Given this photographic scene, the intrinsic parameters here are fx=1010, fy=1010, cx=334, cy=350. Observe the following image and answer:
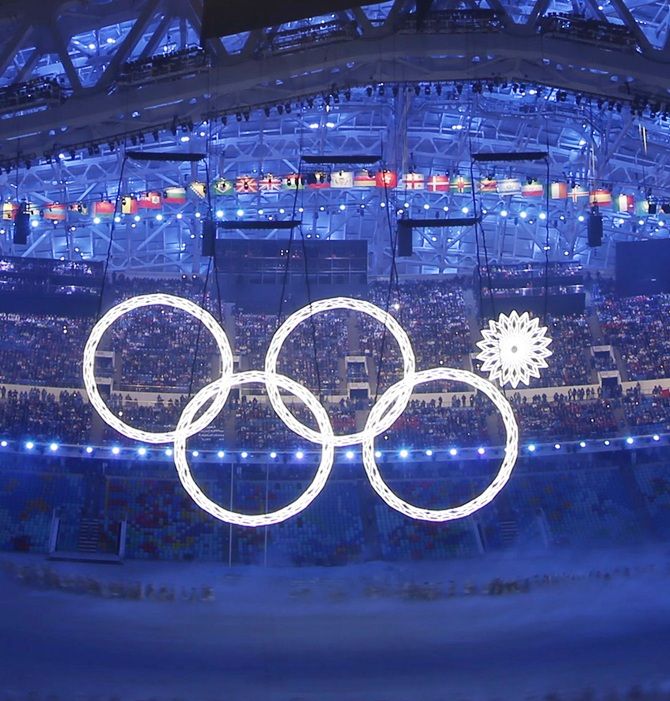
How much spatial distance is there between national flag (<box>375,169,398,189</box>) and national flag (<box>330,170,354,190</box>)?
105 centimetres

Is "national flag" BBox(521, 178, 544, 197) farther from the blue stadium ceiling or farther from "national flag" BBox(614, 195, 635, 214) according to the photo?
"national flag" BBox(614, 195, 635, 214)

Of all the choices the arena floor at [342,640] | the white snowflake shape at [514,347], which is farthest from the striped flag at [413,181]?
the arena floor at [342,640]

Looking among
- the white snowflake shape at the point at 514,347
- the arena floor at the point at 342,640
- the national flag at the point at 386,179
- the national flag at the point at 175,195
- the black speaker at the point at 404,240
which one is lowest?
the arena floor at the point at 342,640

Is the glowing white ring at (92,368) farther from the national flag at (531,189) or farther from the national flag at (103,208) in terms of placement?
the national flag at (531,189)

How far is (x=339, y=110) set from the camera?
36438 millimetres

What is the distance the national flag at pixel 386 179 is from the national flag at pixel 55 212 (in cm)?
1283

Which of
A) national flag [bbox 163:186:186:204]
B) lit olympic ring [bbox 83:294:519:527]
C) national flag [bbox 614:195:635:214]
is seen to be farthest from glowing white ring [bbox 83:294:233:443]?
national flag [bbox 614:195:635:214]

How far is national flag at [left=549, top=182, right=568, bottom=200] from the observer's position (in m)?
36.6

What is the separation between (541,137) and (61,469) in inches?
875

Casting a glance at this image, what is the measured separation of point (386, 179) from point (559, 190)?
7.01 m

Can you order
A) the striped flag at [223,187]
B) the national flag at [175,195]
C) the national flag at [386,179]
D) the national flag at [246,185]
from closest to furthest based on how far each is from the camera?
1. the national flag at [386,179]
2. the striped flag at [223,187]
3. the national flag at [246,185]
4. the national flag at [175,195]

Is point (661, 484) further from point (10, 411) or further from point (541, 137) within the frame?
point (10, 411)

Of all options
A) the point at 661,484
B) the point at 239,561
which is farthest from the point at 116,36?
the point at 661,484

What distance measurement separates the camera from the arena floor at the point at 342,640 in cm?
1533
